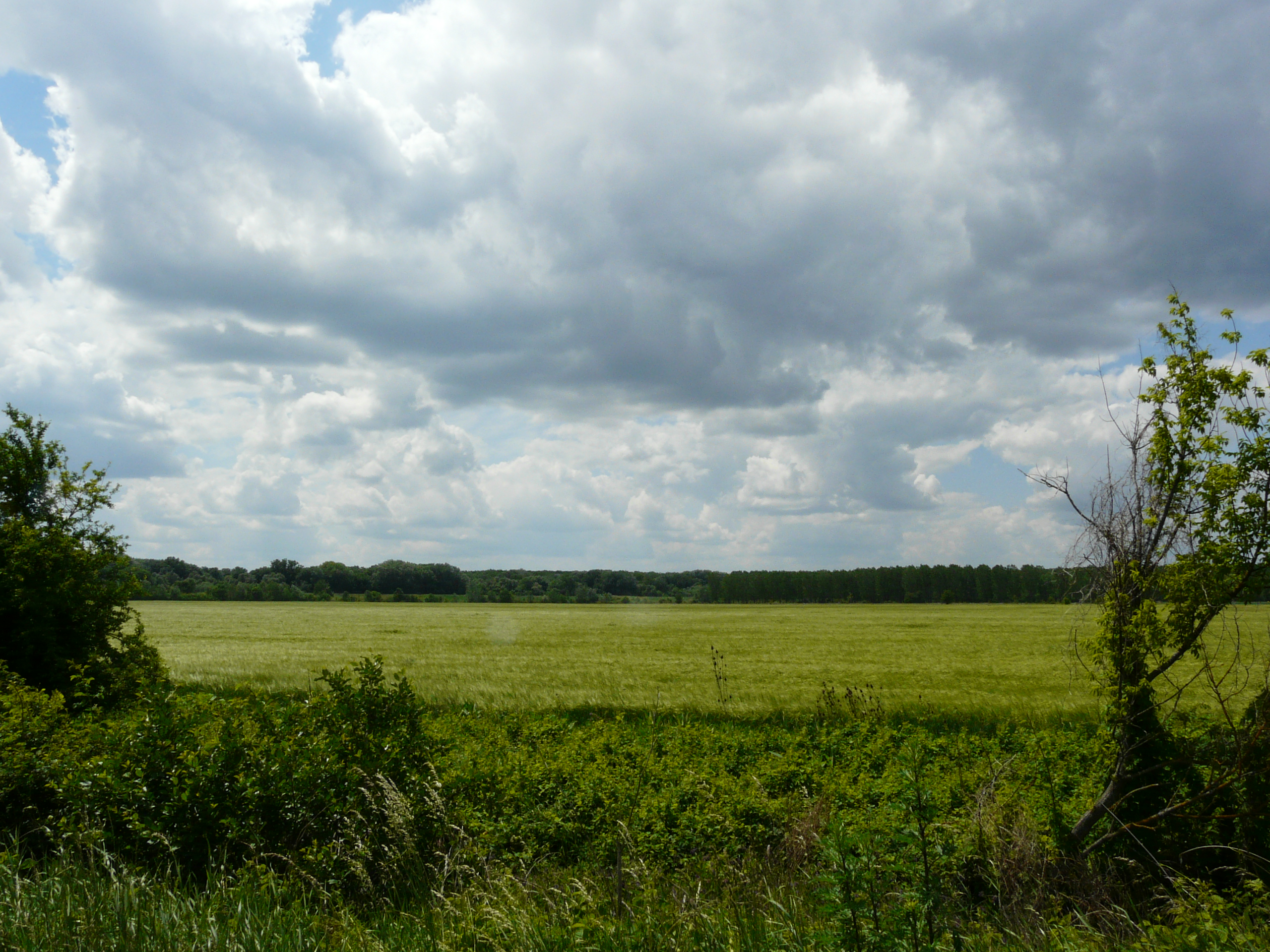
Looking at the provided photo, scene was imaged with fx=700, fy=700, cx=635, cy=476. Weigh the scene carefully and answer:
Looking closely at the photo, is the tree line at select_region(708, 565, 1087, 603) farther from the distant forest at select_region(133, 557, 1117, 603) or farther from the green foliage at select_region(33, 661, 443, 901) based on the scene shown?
the green foliage at select_region(33, 661, 443, 901)

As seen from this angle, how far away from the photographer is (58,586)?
43.6 feet

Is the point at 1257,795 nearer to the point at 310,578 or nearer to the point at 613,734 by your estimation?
the point at 613,734

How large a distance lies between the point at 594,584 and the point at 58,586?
15037 centimetres

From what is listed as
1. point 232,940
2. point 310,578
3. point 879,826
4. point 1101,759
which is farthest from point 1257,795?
point 310,578

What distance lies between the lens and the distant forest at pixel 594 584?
136 metres

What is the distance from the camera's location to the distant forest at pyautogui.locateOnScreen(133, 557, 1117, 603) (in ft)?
445

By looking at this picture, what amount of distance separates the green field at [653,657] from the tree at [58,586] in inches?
170

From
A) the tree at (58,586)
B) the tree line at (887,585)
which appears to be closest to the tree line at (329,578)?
the tree line at (887,585)

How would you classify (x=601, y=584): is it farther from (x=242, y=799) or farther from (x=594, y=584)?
(x=242, y=799)

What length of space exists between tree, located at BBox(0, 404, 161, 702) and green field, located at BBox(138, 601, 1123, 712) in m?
4.32

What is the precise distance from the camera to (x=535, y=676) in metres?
22.2

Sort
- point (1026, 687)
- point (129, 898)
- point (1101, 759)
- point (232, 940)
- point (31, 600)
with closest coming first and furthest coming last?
point (232, 940) < point (129, 898) < point (1101, 759) < point (31, 600) < point (1026, 687)

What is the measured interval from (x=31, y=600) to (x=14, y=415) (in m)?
5.14

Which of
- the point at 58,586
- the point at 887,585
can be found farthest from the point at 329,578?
the point at 58,586
